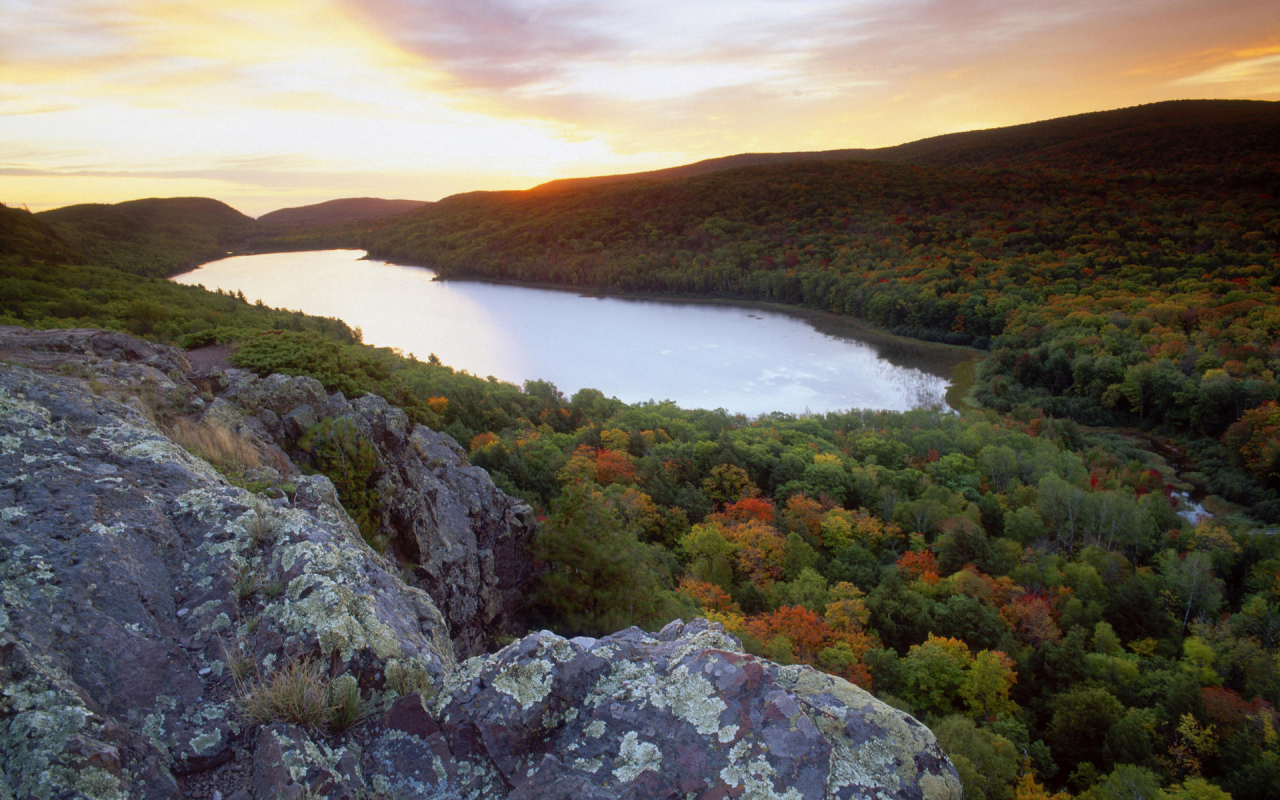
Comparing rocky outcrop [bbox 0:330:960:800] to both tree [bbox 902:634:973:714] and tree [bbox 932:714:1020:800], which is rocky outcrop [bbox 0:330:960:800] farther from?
tree [bbox 902:634:973:714]

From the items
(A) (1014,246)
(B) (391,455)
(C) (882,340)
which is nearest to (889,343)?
(C) (882,340)

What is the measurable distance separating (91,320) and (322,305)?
5827cm

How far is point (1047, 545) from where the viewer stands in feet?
95.0

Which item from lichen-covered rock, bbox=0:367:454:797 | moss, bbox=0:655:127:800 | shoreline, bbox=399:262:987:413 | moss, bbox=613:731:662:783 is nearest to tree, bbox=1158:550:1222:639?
shoreline, bbox=399:262:987:413

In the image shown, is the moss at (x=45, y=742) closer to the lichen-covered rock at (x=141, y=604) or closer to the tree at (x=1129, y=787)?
the lichen-covered rock at (x=141, y=604)

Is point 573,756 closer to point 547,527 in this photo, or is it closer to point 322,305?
point 547,527

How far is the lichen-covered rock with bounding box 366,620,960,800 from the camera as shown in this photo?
9.00 feet

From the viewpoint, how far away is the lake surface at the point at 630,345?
48438mm

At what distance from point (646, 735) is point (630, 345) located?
57.7 m

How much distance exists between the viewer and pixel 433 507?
965 centimetres

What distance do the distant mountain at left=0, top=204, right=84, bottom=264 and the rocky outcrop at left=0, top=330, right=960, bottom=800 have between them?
102 ft

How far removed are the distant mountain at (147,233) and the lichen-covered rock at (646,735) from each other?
177 ft

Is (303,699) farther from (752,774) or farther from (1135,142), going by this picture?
(1135,142)

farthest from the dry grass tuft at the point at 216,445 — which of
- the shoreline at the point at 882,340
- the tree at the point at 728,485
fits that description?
the shoreline at the point at 882,340
